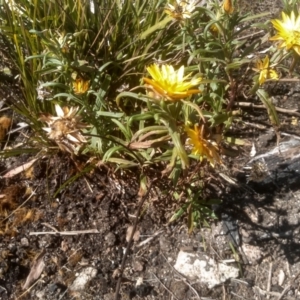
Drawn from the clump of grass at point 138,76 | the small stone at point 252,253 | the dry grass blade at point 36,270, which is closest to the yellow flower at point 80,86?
the clump of grass at point 138,76

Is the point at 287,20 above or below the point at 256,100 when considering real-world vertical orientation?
above

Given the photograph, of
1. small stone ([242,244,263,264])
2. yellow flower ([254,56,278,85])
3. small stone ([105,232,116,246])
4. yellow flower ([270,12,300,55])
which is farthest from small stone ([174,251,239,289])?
yellow flower ([270,12,300,55])

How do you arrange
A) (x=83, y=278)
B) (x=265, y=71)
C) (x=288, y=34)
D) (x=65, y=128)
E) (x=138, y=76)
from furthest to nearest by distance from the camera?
(x=138, y=76)
(x=83, y=278)
(x=265, y=71)
(x=288, y=34)
(x=65, y=128)

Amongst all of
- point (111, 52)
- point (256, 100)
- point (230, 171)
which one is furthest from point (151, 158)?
point (256, 100)

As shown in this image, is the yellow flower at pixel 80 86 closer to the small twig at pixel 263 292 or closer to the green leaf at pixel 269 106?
the green leaf at pixel 269 106

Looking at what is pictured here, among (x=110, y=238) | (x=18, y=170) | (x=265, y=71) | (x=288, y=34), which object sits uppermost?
(x=288, y=34)

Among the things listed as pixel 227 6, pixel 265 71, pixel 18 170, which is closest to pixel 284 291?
pixel 265 71

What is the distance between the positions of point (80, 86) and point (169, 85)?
462mm

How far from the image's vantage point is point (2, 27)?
1.74m

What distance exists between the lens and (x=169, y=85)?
1.30 m

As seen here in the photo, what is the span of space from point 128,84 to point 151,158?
40 cm

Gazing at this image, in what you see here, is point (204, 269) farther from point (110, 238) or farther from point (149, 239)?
point (110, 238)

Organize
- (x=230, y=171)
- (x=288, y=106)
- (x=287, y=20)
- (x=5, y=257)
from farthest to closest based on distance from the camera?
(x=288, y=106) < (x=230, y=171) < (x=5, y=257) < (x=287, y=20)

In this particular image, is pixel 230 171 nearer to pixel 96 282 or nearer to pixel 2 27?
pixel 96 282
